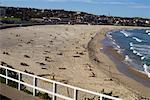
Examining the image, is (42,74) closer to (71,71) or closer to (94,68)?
(71,71)

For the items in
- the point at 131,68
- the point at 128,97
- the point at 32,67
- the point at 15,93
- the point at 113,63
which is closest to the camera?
the point at 15,93

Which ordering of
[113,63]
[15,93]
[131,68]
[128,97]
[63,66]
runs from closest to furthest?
[15,93]
[128,97]
[63,66]
[131,68]
[113,63]

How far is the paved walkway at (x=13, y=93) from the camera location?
11.1 m

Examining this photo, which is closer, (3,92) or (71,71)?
(3,92)

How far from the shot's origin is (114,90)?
832 inches

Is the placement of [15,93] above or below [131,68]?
above

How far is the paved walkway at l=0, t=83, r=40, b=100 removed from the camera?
11.1 metres

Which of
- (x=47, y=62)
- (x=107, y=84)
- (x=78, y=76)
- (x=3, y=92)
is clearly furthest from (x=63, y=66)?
(x=3, y=92)

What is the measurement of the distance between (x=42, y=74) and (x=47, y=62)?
721 cm

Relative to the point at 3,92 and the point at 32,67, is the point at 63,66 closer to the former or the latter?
the point at 32,67

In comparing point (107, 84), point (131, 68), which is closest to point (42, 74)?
point (107, 84)

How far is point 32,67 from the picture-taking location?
27.0 meters

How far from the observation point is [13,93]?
1168cm

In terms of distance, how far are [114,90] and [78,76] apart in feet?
14.0
